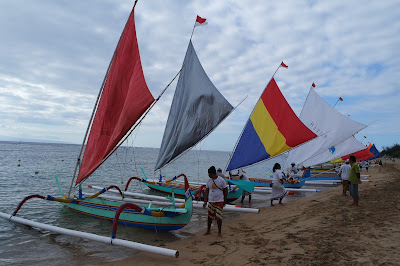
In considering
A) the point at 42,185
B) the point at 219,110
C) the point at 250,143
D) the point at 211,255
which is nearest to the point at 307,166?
the point at 250,143

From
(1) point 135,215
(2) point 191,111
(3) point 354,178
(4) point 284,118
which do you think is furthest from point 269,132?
(1) point 135,215

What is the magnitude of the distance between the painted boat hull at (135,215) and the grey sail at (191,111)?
128 inches

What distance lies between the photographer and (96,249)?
768 centimetres

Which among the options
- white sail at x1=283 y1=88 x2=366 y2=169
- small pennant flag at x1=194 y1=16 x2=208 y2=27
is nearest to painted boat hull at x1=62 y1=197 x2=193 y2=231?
small pennant flag at x1=194 y1=16 x2=208 y2=27

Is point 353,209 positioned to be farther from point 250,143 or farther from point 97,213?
point 97,213

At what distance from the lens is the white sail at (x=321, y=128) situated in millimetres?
19406

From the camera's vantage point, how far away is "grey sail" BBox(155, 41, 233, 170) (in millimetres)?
12242

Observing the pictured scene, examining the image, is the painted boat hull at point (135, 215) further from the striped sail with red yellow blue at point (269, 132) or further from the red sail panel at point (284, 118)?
the red sail panel at point (284, 118)

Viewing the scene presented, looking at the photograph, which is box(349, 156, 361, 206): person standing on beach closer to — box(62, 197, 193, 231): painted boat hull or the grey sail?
the grey sail

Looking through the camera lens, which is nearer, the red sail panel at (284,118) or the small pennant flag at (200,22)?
the small pennant flag at (200,22)

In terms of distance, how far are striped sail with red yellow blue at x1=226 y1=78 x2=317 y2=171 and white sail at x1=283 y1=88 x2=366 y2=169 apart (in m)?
5.61

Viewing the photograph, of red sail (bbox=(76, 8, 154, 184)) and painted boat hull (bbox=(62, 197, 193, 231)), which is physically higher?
red sail (bbox=(76, 8, 154, 184))

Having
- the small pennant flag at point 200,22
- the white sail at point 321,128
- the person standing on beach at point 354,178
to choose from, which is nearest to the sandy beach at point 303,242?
the person standing on beach at point 354,178

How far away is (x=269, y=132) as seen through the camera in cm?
1413
